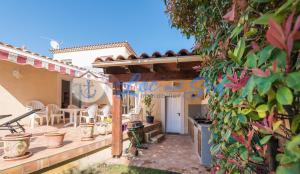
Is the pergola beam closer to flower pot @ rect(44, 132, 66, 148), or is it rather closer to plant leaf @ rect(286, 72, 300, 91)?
flower pot @ rect(44, 132, 66, 148)

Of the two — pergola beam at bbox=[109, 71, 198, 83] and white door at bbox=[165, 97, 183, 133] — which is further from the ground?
pergola beam at bbox=[109, 71, 198, 83]

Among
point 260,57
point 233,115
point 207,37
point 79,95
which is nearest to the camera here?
point 260,57

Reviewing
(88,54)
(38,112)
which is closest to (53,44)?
(88,54)

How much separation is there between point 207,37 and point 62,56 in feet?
56.9

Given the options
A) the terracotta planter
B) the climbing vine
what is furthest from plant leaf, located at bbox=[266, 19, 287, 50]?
the terracotta planter

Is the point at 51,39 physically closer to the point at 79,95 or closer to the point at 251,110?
the point at 79,95

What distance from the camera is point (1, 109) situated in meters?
6.72

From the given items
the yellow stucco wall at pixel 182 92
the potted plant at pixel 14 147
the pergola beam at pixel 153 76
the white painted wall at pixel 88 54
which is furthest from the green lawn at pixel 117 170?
the white painted wall at pixel 88 54

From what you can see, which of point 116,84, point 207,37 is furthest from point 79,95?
point 207,37

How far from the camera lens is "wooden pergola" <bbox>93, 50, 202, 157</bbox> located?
447 centimetres

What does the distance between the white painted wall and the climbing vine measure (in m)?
14.3

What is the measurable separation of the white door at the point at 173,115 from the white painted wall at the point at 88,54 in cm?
674

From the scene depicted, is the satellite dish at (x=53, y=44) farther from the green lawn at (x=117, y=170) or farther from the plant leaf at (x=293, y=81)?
the plant leaf at (x=293, y=81)

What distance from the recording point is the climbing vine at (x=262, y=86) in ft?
1.93
